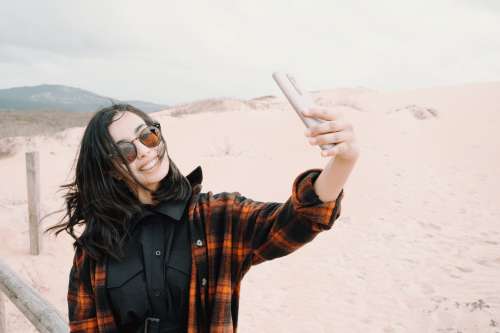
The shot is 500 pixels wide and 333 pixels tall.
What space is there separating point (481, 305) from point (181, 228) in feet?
14.9

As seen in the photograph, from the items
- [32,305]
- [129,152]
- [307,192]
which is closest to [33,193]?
[32,305]

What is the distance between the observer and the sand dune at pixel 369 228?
4.97 metres

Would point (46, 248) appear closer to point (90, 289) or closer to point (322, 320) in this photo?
point (322, 320)

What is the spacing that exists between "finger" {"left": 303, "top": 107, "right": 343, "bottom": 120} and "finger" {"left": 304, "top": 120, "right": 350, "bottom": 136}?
13 mm

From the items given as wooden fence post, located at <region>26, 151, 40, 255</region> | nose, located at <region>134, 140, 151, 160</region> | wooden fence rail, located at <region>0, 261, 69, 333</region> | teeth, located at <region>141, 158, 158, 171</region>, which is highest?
wooden fence post, located at <region>26, 151, 40, 255</region>

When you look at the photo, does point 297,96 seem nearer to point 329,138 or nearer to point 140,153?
point 329,138

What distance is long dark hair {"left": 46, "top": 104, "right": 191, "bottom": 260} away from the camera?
1586 mm

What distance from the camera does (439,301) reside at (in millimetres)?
5027

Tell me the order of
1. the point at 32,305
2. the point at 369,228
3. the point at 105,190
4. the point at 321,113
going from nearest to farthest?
the point at 321,113 → the point at 105,190 → the point at 32,305 → the point at 369,228

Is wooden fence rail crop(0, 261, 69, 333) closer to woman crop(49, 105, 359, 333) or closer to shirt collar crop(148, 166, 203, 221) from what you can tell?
woman crop(49, 105, 359, 333)

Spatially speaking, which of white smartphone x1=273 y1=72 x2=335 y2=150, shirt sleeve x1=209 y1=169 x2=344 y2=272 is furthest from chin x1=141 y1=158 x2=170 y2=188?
white smartphone x1=273 y1=72 x2=335 y2=150

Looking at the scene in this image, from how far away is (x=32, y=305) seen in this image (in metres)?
2.61

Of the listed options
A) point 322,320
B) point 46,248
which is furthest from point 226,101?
point 322,320

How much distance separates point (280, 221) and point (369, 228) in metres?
6.62
